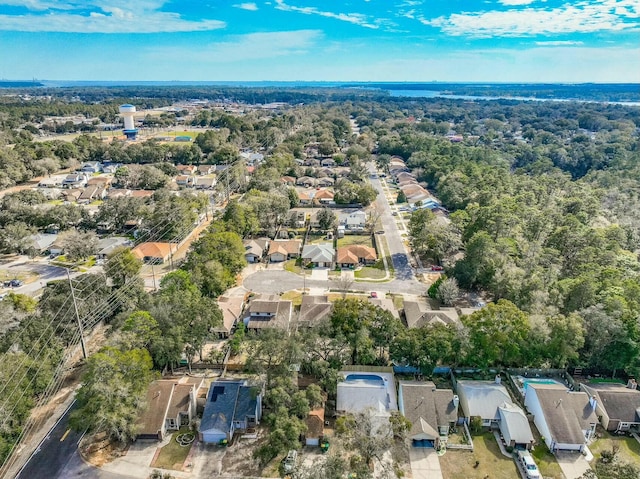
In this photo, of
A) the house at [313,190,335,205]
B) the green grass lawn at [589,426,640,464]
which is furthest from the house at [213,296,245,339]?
the house at [313,190,335,205]

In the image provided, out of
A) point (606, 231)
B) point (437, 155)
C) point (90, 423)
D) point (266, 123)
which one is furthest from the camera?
point (266, 123)

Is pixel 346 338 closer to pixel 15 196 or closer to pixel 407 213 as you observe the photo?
pixel 407 213

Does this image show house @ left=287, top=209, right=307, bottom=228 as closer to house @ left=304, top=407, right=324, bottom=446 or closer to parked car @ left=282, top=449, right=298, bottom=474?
house @ left=304, top=407, right=324, bottom=446

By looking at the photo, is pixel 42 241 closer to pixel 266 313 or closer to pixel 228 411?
pixel 266 313

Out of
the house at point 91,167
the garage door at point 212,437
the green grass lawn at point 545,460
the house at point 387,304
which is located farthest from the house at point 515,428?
the house at point 91,167

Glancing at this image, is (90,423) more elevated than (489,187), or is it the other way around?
(489,187)

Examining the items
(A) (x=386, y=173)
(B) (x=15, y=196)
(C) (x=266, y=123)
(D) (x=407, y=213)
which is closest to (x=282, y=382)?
(D) (x=407, y=213)

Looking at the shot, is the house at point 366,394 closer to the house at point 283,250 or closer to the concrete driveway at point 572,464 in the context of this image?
the concrete driveway at point 572,464
